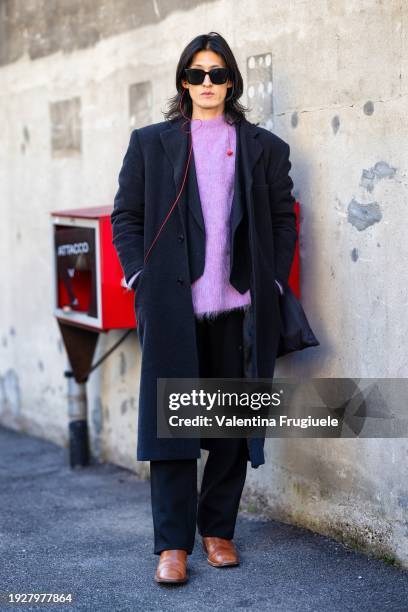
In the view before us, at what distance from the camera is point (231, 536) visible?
4188mm

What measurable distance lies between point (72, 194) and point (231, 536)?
2.57 meters

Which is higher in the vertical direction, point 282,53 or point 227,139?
point 282,53

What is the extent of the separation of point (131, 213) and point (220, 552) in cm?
137

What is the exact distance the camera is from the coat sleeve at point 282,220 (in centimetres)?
405

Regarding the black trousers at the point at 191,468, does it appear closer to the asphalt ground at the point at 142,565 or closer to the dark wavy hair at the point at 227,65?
the asphalt ground at the point at 142,565

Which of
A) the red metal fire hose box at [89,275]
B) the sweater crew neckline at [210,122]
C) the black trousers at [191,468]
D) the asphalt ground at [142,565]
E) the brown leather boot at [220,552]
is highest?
the sweater crew neckline at [210,122]

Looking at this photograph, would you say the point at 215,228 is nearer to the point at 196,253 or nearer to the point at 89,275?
the point at 196,253

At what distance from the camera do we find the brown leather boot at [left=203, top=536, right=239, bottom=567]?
160 inches

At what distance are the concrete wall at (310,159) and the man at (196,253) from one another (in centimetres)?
34

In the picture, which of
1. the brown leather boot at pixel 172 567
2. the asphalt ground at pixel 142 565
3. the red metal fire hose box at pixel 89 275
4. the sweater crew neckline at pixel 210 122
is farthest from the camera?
the red metal fire hose box at pixel 89 275

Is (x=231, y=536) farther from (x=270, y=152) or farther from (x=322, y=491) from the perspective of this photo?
(x=270, y=152)

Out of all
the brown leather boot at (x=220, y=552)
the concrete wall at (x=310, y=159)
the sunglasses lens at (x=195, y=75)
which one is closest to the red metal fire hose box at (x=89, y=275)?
the concrete wall at (x=310, y=159)

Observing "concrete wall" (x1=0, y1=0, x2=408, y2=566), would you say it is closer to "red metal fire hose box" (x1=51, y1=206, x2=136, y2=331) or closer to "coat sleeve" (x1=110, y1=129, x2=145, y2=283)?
"red metal fire hose box" (x1=51, y1=206, x2=136, y2=331)

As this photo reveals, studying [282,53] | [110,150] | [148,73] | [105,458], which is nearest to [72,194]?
Answer: [110,150]
